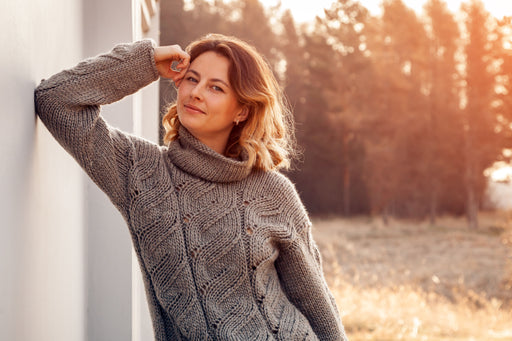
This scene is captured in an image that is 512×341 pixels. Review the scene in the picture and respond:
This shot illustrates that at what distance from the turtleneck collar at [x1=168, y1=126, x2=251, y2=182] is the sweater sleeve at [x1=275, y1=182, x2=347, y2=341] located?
0.24 m

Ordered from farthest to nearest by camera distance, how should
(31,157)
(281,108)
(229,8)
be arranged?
1. (229,8)
2. (281,108)
3. (31,157)

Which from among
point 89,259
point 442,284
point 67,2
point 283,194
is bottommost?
point 442,284

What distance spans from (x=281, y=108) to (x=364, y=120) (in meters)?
14.4

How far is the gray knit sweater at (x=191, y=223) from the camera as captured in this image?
5.68ft

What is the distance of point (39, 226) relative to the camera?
4.60ft

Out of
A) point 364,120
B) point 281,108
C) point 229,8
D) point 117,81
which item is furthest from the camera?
point 364,120

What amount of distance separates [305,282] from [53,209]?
2.74 feet

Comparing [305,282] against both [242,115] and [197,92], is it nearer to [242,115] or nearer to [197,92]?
[242,115]

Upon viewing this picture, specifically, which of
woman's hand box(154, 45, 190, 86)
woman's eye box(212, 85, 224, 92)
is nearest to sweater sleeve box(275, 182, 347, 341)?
woman's eye box(212, 85, 224, 92)

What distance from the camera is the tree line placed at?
14.3 m

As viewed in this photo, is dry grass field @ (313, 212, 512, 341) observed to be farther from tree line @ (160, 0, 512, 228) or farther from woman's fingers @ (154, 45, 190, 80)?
woman's fingers @ (154, 45, 190, 80)

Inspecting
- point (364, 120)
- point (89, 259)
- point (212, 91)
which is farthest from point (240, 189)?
point (364, 120)

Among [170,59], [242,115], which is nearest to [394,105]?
[242,115]

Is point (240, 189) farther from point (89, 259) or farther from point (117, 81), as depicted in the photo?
point (89, 259)
